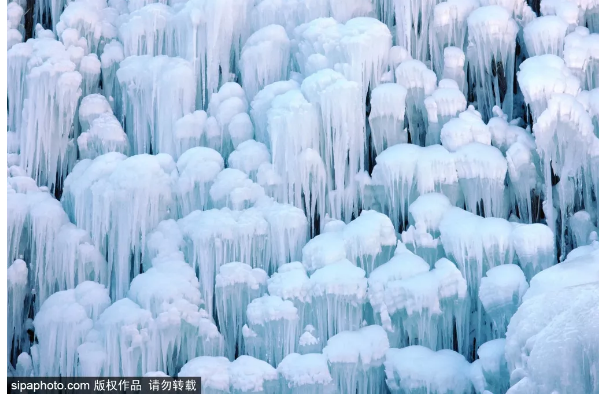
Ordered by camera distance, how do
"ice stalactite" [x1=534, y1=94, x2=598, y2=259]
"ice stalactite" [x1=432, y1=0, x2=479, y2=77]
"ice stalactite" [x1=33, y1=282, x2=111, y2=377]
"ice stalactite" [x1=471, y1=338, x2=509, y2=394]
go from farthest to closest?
1. "ice stalactite" [x1=432, y1=0, x2=479, y2=77]
2. "ice stalactite" [x1=534, y1=94, x2=598, y2=259]
3. "ice stalactite" [x1=33, y1=282, x2=111, y2=377]
4. "ice stalactite" [x1=471, y1=338, x2=509, y2=394]

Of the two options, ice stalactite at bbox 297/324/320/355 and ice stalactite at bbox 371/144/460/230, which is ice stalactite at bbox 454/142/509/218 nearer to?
ice stalactite at bbox 371/144/460/230

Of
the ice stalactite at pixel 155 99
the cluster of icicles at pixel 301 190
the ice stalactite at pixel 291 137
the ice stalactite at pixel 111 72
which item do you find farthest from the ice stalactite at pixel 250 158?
the ice stalactite at pixel 111 72

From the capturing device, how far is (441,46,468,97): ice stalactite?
6844 millimetres

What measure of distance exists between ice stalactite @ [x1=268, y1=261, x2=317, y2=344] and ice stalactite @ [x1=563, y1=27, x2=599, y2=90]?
2675 millimetres

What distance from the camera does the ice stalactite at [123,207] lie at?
Answer: 20.6ft

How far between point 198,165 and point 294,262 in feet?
3.52

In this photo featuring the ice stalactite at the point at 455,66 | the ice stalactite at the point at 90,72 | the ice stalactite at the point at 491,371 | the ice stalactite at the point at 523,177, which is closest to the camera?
the ice stalactite at the point at 491,371

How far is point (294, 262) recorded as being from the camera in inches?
240

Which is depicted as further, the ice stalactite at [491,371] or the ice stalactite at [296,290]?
the ice stalactite at [296,290]

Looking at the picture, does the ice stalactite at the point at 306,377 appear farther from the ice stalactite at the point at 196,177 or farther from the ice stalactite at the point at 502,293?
the ice stalactite at the point at 196,177

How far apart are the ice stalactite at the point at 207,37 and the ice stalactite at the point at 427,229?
2.02m

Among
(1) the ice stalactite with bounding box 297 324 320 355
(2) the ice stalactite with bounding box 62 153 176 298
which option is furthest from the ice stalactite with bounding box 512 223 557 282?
(2) the ice stalactite with bounding box 62 153 176 298

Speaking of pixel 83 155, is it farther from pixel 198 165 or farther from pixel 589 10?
pixel 589 10
